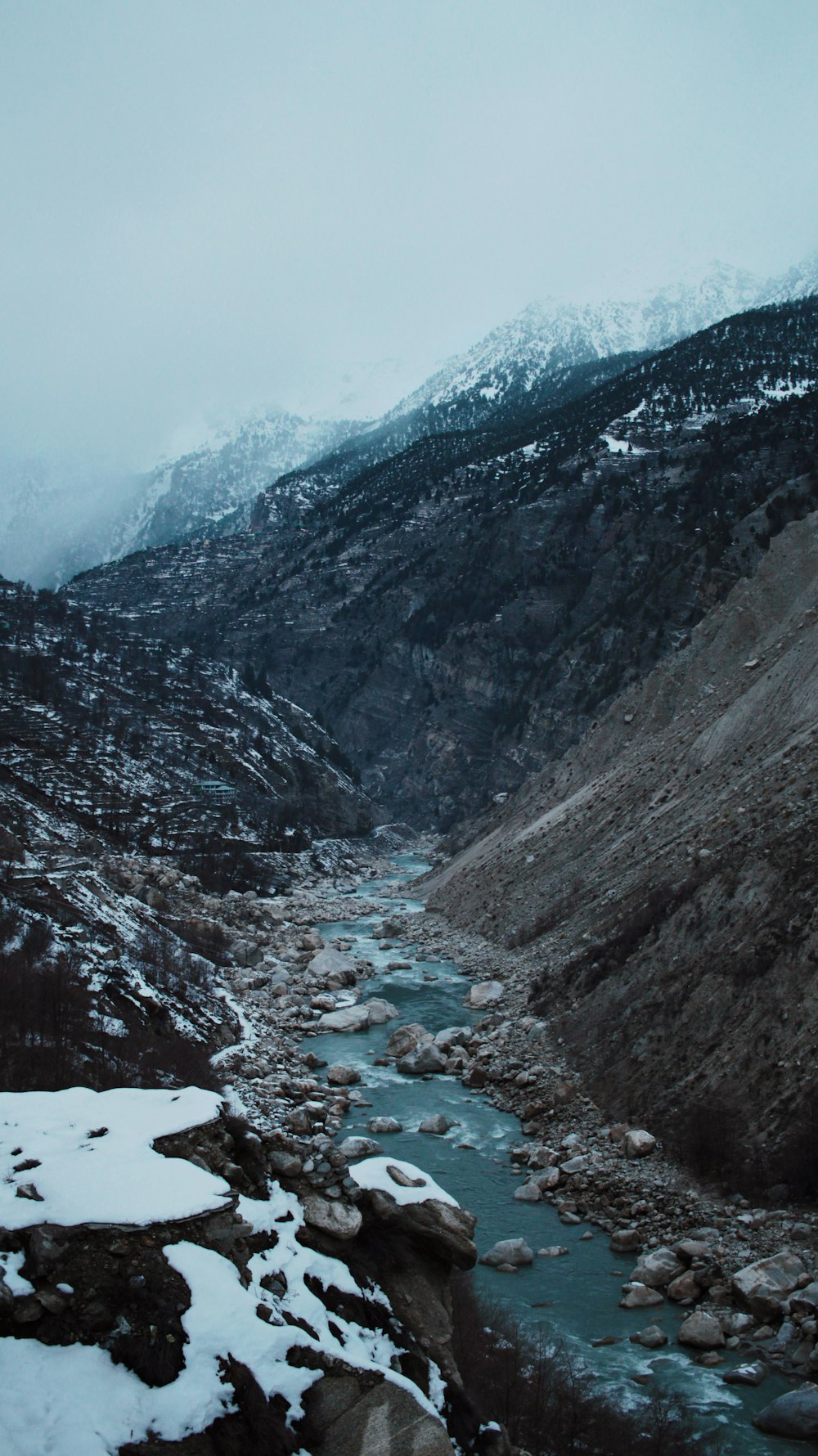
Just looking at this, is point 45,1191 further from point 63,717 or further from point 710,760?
point 63,717

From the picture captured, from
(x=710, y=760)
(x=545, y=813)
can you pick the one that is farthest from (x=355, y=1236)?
(x=545, y=813)

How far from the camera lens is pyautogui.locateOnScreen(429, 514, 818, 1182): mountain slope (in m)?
18.4

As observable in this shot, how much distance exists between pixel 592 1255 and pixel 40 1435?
11685 millimetres

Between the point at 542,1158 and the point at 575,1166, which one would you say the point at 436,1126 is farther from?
the point at 575,1166

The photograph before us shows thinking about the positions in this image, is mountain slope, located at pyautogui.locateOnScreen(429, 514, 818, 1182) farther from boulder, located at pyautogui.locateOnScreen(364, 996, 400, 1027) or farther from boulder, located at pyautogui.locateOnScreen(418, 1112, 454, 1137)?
boulder, located at pyautogui.locateOnScreen(364, 996, 400, 1027)

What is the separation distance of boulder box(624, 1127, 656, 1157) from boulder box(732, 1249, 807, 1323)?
460 cm

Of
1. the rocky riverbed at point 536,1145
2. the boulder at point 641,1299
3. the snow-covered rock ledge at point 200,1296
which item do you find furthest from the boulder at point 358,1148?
the snow-covered rock ledge at point 200,1296

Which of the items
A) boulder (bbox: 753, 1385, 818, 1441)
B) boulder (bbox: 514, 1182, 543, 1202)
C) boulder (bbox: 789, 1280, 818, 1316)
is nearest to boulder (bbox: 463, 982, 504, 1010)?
boulder (bbox: 514, 1182, 543, 1202)

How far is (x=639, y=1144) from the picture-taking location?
1884cm

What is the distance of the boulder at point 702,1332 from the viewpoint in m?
13.0

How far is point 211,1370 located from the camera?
27.6 ft

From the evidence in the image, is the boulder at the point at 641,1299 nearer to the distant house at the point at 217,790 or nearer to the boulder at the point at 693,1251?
the boulder at the point at 693,1251

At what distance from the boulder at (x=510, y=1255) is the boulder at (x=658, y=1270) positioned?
191 centimetres

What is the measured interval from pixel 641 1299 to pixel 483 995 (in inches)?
758
